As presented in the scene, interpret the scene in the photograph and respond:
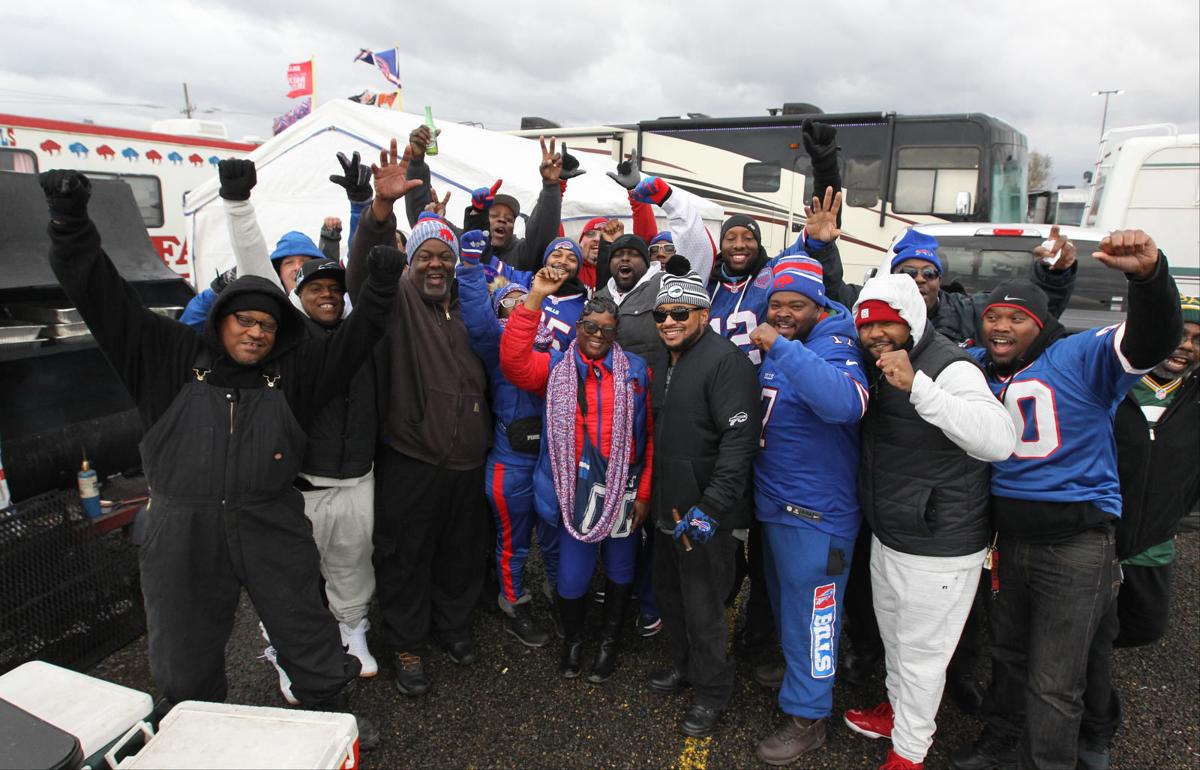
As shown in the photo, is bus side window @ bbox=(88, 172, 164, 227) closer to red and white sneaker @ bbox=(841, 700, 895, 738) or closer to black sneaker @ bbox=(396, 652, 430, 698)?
black sneaker @ bbox=(396, 652, 430, 698)

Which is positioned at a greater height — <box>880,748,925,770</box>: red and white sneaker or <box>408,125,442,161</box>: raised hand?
<box>408,125,442,161</box>: raised hand

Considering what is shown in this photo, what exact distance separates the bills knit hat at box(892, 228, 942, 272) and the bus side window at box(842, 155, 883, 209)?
7.36 metres

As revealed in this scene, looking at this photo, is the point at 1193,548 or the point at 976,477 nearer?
the point at 976,477

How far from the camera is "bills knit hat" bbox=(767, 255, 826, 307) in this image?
2.71 meters

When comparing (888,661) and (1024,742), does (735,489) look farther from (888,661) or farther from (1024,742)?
(1024,742)

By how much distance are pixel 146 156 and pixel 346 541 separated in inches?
337

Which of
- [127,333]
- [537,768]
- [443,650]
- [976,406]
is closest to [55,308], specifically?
[127,333]

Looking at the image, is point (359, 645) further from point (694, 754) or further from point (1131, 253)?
point (1131, 253)

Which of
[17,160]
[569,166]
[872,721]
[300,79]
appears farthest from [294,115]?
[872,721]

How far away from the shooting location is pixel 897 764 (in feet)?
8.75

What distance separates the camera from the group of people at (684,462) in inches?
91.2

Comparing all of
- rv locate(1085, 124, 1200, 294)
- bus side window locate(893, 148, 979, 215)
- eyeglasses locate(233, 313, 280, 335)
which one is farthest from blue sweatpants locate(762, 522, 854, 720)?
rv locate(1085, 124, 1200, 294)

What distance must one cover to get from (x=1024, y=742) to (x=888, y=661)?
0.52 metres

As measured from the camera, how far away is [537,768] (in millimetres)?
2752
